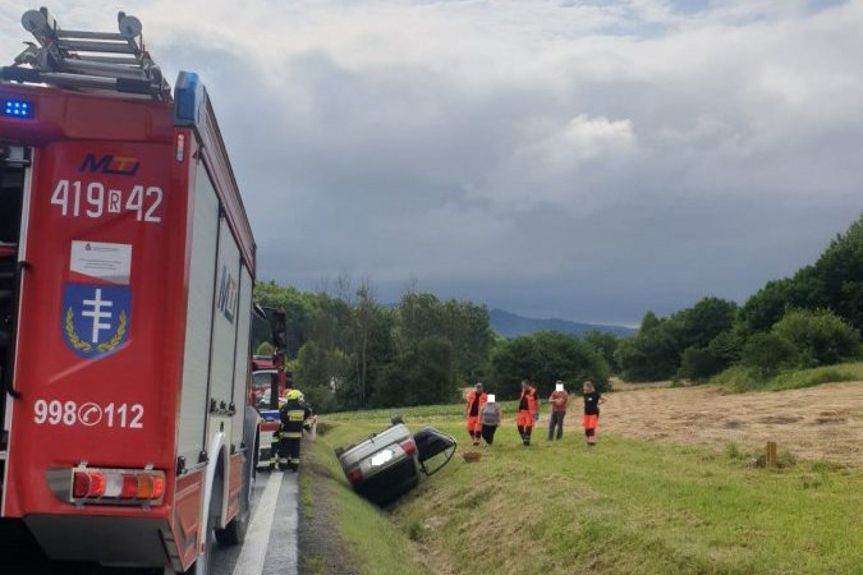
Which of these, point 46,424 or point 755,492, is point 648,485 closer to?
point 755,492

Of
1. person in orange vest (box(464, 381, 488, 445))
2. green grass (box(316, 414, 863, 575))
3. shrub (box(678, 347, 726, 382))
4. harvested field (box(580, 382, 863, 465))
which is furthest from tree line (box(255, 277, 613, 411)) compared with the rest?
green grass (box(316, 414, 863, 575))

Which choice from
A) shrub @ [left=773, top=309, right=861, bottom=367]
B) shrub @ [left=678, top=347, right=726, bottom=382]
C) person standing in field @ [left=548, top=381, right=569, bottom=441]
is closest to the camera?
person standing in field @ [left=548, top=381, right=569, bottom=441]

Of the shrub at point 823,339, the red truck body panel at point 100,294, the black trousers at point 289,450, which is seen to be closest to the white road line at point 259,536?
the black trousers at point 289,450

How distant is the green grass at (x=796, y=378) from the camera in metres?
42.5

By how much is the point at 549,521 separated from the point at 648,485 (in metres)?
1.77

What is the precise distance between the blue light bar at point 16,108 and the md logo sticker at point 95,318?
0.97m

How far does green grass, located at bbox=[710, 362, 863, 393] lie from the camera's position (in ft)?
139

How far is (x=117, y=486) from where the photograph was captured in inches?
207

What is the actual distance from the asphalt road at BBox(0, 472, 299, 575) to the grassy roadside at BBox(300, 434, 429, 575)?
0.37 meters

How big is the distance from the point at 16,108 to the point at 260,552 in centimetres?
A: 624

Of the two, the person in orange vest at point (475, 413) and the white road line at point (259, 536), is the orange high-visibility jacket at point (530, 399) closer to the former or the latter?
the person in orange vest at point (475, 413)

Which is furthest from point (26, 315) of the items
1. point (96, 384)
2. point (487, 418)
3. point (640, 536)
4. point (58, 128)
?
point (487, 418)

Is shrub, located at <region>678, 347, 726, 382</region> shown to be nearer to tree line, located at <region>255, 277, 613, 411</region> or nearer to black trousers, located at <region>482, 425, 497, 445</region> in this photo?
Result: tree line, located at <region>255, 277, 613, 411</region>

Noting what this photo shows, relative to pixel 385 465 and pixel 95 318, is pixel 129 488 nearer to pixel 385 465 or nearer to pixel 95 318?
pixel 95 318
